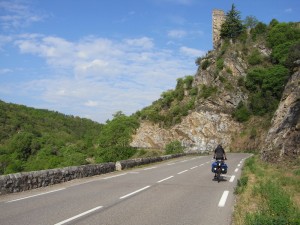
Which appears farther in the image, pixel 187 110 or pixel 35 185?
pixel 187 110

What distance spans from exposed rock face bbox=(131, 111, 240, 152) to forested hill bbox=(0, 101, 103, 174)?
21.3 m

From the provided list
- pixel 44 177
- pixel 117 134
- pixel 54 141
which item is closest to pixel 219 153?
pixel 44 177

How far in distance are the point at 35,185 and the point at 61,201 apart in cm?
418

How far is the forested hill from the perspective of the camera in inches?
3555

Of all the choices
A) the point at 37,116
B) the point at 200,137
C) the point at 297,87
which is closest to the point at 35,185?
the point at 297,87

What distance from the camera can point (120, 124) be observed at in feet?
242

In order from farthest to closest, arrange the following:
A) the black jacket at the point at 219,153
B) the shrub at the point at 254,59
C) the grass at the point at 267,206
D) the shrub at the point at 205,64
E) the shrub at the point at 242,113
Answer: the shrub at the point at 205,64
the shrub at the point at 254,59
the shrub at the point at 242,113
the black jacket at the point at 219,153
the grass at the point at 267,206

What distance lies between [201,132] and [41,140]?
2949 inches

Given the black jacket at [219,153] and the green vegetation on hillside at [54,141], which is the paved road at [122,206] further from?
the green vegetation on hillside at [54,141]

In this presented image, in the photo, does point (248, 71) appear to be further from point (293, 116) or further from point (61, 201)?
point (61, 201)

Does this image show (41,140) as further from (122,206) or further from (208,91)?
(122,206)

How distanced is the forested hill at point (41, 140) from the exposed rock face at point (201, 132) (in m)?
21.3

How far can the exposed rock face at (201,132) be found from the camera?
221ft

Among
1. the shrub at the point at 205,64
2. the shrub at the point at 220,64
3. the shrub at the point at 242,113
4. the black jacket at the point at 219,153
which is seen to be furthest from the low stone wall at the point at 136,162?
the shrub at the point at 205,64
